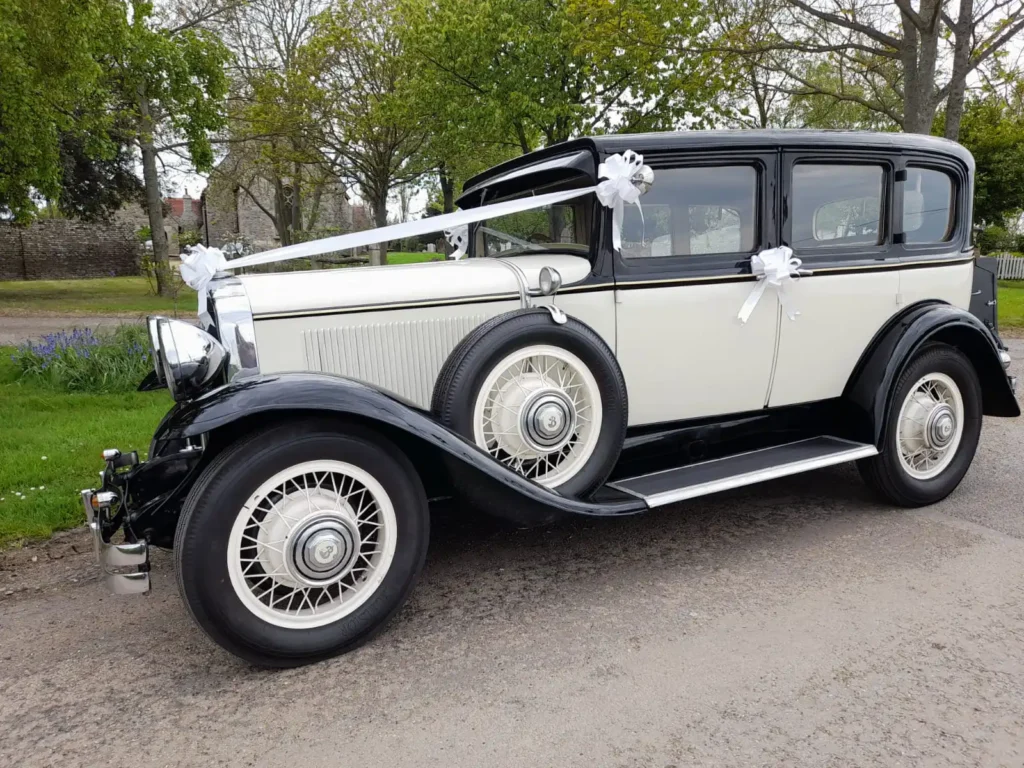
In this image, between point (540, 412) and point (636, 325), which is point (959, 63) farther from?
point (540, 412)

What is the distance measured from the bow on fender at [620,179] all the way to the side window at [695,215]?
0.19 metres

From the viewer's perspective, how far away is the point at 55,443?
205 inches

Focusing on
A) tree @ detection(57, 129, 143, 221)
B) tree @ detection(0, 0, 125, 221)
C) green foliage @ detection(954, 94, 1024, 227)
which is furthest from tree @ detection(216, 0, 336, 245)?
green foliage @ detection(954, 94, 1024, 227)

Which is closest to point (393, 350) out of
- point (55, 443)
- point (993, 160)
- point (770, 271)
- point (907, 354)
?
point (770, 271)

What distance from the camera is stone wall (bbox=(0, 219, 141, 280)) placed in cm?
2894

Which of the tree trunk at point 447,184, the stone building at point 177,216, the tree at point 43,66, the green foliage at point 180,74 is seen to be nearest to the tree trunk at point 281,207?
the stone building at point 177,216

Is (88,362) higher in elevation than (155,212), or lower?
lower

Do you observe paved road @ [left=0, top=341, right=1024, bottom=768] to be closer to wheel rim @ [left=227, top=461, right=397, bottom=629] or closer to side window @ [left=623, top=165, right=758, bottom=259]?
wheel rim @ [left=227, top=461, right=397, bottom=629]

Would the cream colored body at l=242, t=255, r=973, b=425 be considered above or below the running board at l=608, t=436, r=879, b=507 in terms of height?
above

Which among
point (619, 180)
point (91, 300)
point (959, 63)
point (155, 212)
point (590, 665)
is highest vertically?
point (959, 63)

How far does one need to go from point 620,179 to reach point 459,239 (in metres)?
1.60

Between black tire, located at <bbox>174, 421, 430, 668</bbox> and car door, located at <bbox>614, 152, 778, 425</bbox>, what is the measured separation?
4.43 feet

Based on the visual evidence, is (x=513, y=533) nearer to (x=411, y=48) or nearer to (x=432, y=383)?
(x=432, y=383)

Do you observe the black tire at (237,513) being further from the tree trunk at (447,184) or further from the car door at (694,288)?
the tree trunk at (447,184)
